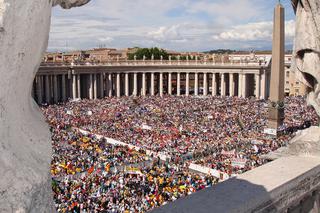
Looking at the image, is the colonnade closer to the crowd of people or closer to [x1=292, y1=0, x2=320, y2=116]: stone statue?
the crowd of people

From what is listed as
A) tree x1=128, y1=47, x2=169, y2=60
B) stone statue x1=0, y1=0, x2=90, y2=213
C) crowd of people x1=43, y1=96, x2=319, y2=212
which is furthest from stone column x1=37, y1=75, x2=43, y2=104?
stone statue x1=0, y1=0, x2=90, y2=213

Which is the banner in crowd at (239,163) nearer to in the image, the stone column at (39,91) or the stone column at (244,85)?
the stone column at (39,91)

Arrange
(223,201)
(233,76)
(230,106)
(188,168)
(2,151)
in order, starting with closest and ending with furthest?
(2,151), (223,201), (188,168), (230,106), (233,76)

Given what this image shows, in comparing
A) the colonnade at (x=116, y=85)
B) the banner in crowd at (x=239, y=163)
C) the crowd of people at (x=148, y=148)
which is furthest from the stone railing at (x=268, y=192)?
the colonnade at (x=116, y=85)

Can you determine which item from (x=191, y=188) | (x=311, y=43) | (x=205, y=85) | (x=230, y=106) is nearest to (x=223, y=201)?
(x=311, y=43)

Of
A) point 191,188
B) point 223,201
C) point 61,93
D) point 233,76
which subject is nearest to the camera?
point 223,201

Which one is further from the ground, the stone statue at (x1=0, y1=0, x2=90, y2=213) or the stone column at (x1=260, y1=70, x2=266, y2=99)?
the stone statue at (x1=0, y1=0, x2=90, y2=213)

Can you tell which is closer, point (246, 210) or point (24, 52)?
point (24, 52)

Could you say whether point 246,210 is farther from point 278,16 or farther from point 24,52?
point 278,16
